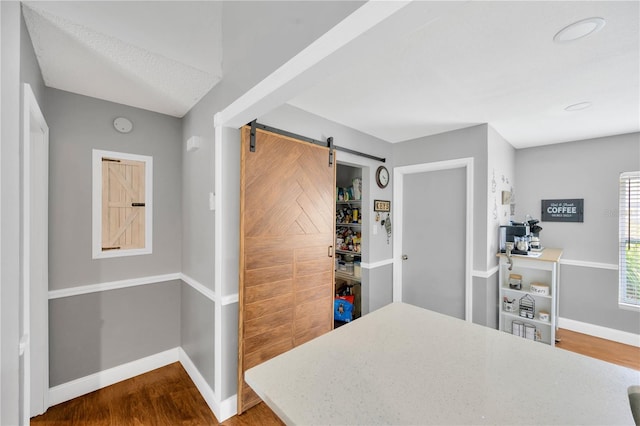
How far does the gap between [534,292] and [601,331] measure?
1384 mm

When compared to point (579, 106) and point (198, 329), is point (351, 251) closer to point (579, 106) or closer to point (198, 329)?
point (198, 329)

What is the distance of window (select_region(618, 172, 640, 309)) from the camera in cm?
300

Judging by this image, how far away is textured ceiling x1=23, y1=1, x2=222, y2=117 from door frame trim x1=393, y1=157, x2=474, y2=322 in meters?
2.40

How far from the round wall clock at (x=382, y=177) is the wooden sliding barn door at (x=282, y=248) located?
85 centimetres

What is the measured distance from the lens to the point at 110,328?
2.28 metres

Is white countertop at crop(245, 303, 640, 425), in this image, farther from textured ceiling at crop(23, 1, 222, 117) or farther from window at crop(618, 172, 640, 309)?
window at crop(618, 172, 640, 309)

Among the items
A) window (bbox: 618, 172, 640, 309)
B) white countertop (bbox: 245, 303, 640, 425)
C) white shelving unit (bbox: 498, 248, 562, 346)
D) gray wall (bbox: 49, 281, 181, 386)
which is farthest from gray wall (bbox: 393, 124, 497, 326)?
gray wall (bbox: 49, 281, 181, 386)

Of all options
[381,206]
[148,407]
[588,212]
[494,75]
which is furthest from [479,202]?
[148,407]

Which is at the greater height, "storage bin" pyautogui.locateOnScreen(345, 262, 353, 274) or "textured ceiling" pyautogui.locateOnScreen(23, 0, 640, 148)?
"textured ceiling" pyautogui.locateOnScreen(23, 0, 640, 148)

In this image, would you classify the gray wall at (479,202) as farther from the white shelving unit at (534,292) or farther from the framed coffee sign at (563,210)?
the framed coffee sign at (563,210)

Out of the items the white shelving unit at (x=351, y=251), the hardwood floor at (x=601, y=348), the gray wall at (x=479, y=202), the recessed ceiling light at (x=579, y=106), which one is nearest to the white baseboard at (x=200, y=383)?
the white shelving unit at (x=351, y=251)

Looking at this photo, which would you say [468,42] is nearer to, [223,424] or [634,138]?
[223,424]

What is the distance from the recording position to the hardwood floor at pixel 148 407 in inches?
74.1

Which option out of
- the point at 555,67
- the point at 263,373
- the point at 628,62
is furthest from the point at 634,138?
the point at 263,373
